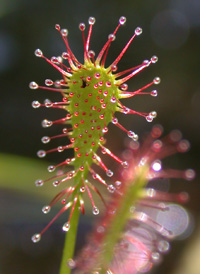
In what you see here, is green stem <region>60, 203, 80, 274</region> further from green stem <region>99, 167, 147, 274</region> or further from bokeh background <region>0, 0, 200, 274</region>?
bokeh background <region>0, 0, 200, 274</region>

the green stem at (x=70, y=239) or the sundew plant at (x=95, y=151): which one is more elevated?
the sundew plant at (x=95, y=151)

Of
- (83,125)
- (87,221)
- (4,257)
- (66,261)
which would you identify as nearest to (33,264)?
(4,257)

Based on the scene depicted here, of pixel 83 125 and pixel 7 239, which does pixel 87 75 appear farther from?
pixel 7 239

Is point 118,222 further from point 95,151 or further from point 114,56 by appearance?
point 114,56

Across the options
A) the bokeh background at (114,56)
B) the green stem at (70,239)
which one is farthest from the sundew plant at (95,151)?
the bokeh background at (114,56)

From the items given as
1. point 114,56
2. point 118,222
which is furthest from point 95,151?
point 114,56

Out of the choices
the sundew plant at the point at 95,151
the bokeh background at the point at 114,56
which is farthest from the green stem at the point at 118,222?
the bokeh background at the point at 114,56

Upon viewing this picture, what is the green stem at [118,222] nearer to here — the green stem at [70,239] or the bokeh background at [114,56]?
the green stem at [70,239]

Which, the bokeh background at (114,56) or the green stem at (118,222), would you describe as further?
the bokeh background at (114,56)
